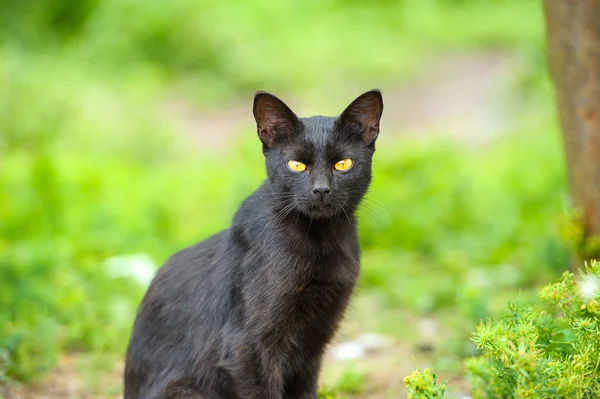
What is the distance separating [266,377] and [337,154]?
3.15 ft

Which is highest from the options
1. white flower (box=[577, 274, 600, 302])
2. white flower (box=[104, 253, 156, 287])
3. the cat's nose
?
white flower (box=[104, 253, 156, 287])

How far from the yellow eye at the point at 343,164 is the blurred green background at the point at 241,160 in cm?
45

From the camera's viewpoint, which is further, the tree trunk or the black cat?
the tree trunk

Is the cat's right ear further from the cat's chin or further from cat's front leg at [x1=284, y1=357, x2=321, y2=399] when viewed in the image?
cat's front leg at [x1=284, y1=357, x2=321, y2=399]

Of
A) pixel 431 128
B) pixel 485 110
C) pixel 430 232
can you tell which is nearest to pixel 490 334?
pixel 430 232

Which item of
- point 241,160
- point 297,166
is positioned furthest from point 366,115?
point 241,160

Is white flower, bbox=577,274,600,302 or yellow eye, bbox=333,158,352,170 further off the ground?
yellow eye, bbox=333,158,352,170

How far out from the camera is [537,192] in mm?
6617

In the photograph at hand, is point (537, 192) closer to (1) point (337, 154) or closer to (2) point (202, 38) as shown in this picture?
(1) point (337, 154)

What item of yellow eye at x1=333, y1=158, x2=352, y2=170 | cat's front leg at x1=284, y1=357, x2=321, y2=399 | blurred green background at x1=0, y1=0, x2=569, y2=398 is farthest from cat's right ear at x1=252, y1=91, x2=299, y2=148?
cat's front leg at x1=284, y1=357, x2=321, y2=399

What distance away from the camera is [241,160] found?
24.8ft

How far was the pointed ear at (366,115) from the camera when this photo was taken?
3.27m

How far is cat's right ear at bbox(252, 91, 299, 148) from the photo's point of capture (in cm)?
322

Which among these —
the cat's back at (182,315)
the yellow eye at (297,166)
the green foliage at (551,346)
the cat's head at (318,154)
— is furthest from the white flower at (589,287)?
the cat's back at (182,315)
